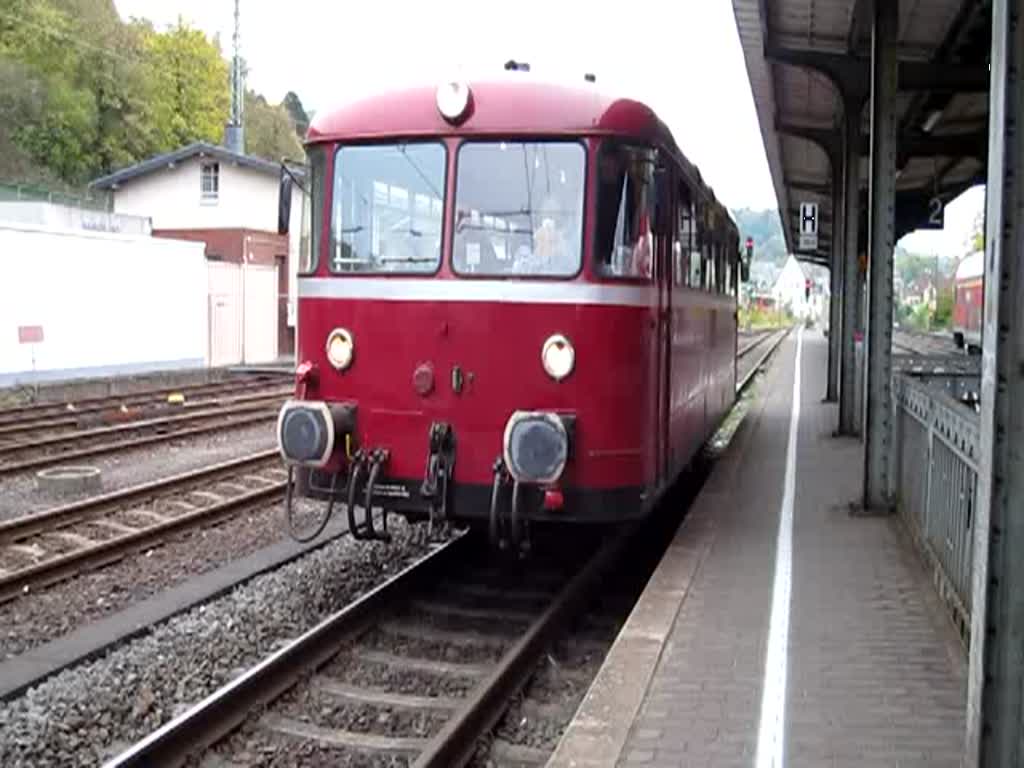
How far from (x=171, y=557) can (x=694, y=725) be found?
211 inches

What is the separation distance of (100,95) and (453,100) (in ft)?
210

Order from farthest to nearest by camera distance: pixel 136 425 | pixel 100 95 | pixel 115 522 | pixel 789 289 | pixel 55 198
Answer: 1. pixel 789 289
2. pixel 100 95
3. pixel 55 198
4. pixel 136 425
5. pixel 115 522

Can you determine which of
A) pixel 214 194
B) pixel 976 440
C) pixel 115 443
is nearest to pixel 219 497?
pixel 115 443

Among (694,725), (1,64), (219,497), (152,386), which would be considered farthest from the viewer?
(1,64)

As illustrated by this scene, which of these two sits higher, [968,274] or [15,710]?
[968,274]

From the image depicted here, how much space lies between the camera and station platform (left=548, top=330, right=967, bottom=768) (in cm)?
463

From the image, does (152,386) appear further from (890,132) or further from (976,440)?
(976,440)

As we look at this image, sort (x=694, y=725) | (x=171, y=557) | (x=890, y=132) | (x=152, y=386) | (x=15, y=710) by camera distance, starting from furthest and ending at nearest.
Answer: (x=152, y=386) → (x=890, y=132) → (x=171, y=557) → (x=15, y=710) → (x=694, y=725)

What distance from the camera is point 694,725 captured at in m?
4.84

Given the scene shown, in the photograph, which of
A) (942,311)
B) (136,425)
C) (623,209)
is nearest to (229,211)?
(136,425)

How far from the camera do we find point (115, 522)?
1020 cm

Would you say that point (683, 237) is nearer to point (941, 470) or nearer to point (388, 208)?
point (388, 208)

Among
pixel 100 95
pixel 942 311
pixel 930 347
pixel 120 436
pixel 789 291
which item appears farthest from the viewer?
pixel 789 291

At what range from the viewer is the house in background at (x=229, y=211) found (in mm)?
35281
